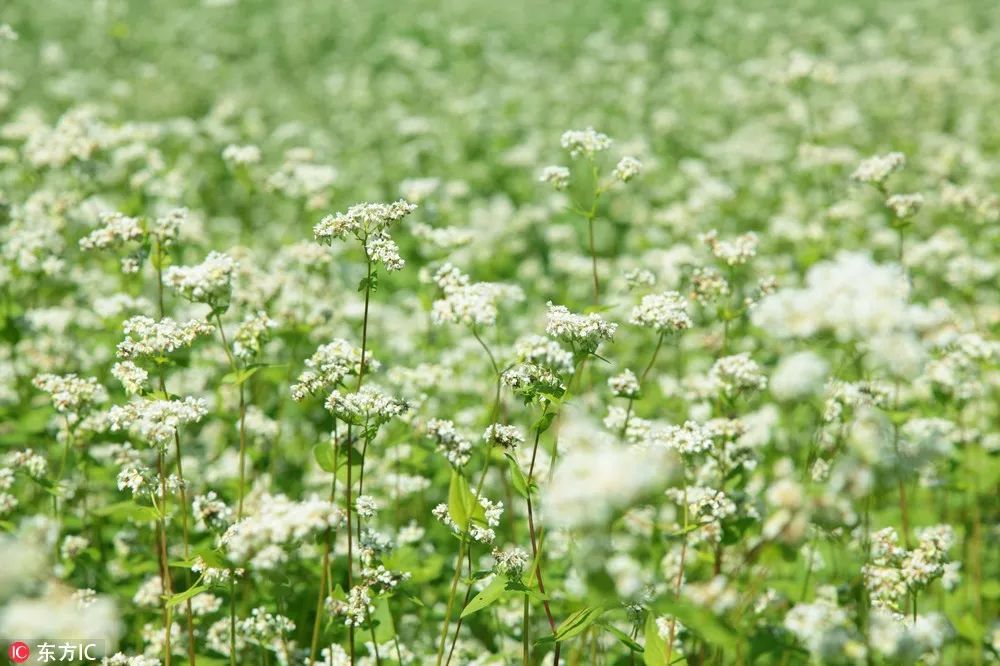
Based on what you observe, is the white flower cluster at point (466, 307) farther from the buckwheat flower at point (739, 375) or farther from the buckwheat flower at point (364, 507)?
the buckwheat flower at point (739, 375)

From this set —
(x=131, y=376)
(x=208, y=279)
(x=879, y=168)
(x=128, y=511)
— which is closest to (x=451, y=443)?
(x=208, y=279)

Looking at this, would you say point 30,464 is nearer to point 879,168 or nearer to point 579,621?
point 579,621

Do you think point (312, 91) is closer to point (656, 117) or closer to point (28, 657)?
point (656, 117)

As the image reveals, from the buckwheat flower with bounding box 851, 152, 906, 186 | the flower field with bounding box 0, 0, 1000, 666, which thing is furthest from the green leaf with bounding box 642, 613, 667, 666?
the buckwheat flower with bounding box 851, 152, 906, 186

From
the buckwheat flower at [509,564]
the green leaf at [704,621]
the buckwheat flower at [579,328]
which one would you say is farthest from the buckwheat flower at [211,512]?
the green leaf at [704,621]

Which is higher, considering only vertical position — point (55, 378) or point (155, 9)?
point (155, 9)

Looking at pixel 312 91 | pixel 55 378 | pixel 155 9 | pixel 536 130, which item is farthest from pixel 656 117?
pixel 155 9
